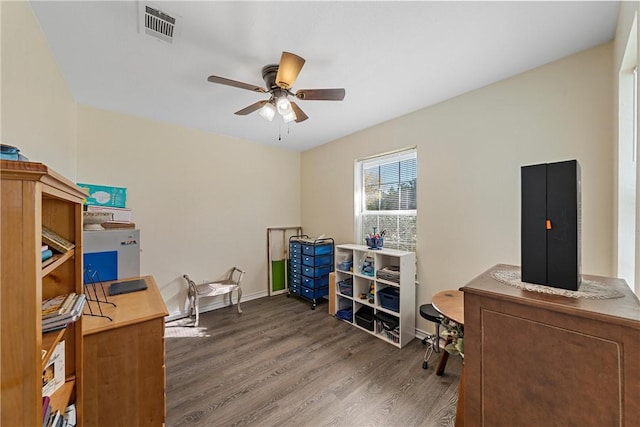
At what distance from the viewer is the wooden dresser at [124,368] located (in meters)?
1.28

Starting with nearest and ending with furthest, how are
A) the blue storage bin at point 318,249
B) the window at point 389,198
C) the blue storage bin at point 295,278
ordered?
the window at point 389,198 → the blue storage bin at point 318,249 → the blue storage bin at point 295,278

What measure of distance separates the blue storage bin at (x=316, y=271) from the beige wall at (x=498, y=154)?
144 cm

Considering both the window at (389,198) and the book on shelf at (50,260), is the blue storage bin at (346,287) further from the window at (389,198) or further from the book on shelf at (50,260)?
the book on shelf at (50,260)

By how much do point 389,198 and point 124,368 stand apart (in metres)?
2.92

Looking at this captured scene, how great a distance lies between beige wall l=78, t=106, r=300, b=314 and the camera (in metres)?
2.81

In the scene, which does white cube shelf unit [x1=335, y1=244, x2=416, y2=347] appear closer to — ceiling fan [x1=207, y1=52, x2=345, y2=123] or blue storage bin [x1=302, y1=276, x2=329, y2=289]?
blue storage bin [x1=302, y1=276, x2=329, y2=289]

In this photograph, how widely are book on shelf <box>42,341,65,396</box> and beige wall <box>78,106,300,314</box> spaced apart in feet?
6.97

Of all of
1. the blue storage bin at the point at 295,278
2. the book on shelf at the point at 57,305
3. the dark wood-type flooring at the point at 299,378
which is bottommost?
the dark wood-type flooring at the point at 299,378

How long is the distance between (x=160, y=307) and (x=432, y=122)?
2949 mm

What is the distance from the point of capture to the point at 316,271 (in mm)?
3643

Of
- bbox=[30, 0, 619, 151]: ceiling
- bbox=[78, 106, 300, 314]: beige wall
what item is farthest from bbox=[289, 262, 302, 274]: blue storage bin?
bbox=[30, 0, 619, 151]: ceiling

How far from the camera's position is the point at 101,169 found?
275 cm

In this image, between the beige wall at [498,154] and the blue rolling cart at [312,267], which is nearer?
the beige wall at [498,154]

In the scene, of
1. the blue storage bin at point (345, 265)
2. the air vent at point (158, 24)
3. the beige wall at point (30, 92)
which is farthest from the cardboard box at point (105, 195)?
the blue storage bin at point (345, 265)
